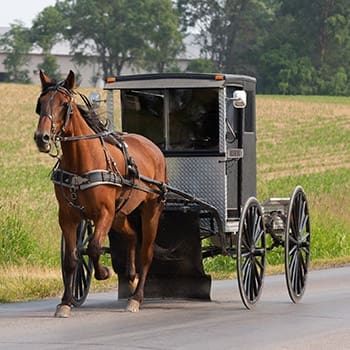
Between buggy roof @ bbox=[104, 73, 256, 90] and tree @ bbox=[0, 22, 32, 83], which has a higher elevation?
buggy roof @ bbox=[104, 73, 256, 90]

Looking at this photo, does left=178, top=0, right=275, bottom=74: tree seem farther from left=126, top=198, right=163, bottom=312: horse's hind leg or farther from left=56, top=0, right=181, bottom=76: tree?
left=126, top=198, right=163, bottom=312: horse's hind leg

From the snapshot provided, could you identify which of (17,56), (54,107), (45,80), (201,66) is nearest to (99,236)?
(54,107)

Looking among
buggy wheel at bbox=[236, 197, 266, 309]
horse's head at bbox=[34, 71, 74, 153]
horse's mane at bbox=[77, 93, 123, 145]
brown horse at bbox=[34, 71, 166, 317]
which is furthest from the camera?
buggy wheel at bbox=[236, 197, 266, 309]

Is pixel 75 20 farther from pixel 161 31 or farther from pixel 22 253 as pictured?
pixel 22 253

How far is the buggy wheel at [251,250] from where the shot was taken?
1292 cm

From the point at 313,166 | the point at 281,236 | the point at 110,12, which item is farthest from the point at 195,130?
the point at 110,12

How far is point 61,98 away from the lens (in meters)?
11.7

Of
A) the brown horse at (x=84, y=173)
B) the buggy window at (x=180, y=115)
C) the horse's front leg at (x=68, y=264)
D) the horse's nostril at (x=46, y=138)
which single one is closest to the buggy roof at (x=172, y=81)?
the buggy window at (x=180, y=115)

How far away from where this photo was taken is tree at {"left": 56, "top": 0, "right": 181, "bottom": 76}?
11894cm

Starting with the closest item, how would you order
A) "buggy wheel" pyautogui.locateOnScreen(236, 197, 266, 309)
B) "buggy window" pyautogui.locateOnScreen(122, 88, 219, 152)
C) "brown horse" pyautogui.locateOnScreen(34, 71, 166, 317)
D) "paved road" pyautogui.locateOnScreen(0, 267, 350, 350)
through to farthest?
"paved road" pyautogui.locateOnScreen(0, 267, 350, 350), "brown horse" pyautogui.locateOnScreen(34, 71, 166, 317), "buggy wheel" pyautogui.locateOnScreen(236, 197, 266, 309), "buggy window" pyautogui.locateOnScreen(122, 88, 219, 152)

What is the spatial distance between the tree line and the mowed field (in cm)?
1561

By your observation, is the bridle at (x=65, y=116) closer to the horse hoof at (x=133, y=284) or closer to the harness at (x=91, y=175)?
the harness at (x=91, y=175)

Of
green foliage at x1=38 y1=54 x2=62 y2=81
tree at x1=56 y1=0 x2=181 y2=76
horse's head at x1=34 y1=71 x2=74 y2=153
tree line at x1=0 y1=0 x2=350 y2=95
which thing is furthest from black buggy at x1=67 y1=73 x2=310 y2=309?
tree at x1=56 y1=0 x2=181 y2=76

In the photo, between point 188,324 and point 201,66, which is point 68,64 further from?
point 188,324
